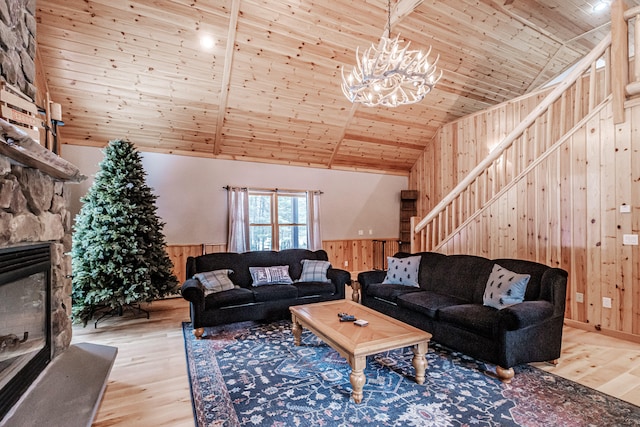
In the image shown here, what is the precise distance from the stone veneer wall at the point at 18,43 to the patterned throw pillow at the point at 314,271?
3476 mm

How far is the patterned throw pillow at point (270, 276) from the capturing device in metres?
4.45

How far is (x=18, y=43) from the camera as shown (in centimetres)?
228

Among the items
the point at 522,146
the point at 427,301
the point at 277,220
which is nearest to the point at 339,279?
the point at 427,301

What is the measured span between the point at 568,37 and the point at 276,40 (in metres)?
5.13

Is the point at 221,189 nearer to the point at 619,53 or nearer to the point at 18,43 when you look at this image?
the point at 18,43

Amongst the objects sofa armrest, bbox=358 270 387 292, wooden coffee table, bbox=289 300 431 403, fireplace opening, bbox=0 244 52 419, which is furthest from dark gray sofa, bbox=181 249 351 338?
fireplace opening, bbox=0 244 52 419

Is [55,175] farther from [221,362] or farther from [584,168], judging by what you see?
[584,168]

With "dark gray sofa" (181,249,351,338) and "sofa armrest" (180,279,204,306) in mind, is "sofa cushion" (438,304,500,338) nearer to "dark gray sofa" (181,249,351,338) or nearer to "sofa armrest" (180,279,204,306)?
"dark gray sofa" (181,249,351,338)

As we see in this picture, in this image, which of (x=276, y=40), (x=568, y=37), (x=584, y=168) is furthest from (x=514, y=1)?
(x=276, y=40)

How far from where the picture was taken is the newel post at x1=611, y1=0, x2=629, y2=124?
3445 millimetres

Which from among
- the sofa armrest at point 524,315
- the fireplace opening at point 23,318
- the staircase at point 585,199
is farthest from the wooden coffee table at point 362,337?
the staircase at point 585,199

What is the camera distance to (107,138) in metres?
5.35

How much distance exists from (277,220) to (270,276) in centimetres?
241

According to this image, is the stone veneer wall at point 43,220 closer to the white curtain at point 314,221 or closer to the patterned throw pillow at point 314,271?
the patterned throw pillow at point 314,271
